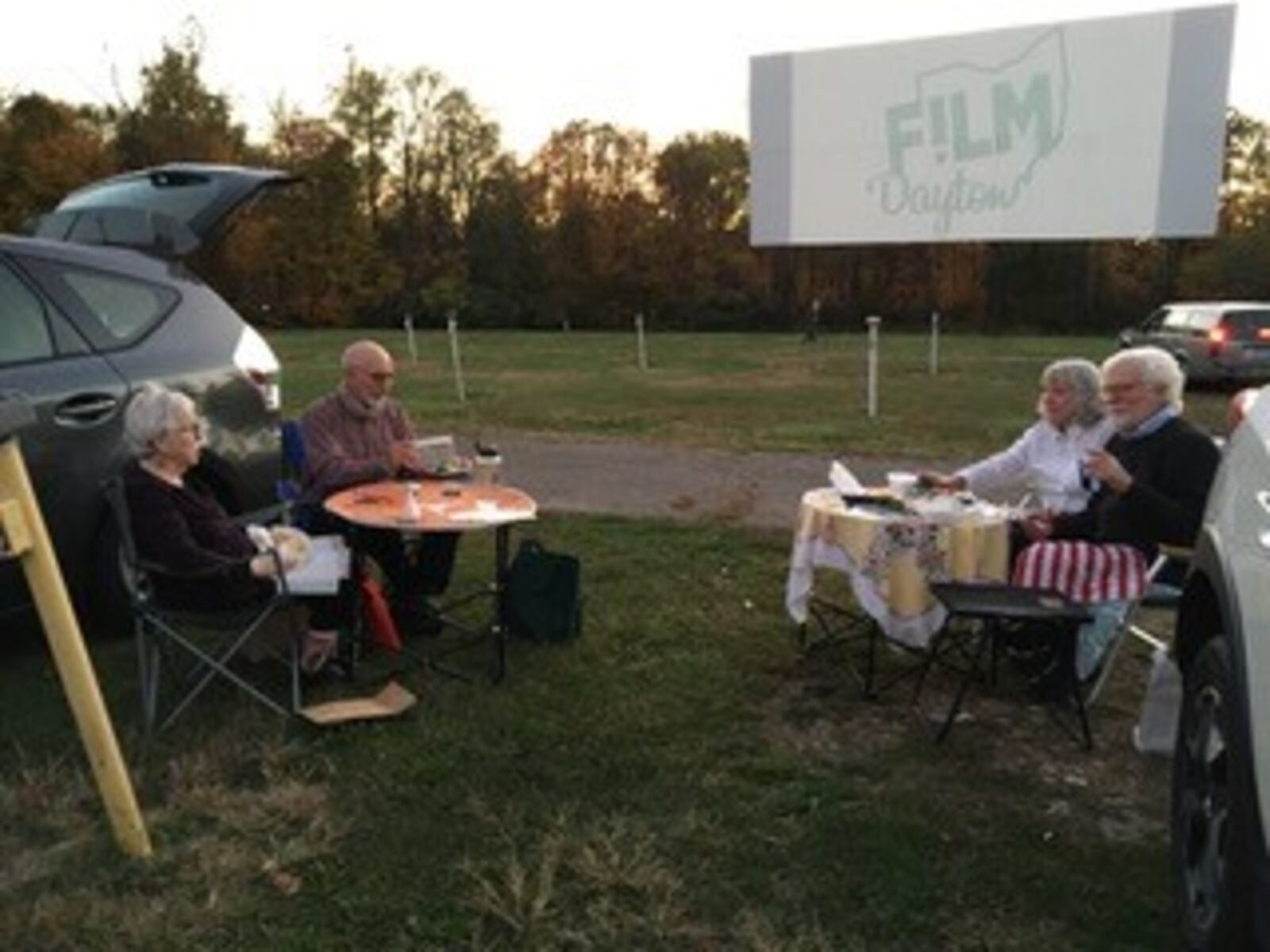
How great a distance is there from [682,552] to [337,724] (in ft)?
9.57

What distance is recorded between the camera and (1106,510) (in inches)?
179

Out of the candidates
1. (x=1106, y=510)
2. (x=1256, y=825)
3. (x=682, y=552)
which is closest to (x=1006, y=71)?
(x=682, y=552)

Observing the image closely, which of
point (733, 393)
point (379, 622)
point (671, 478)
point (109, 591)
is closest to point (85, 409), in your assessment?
point (109, 591)

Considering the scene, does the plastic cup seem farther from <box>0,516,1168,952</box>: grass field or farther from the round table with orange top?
the round table with orange top

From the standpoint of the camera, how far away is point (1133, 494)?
430 cm

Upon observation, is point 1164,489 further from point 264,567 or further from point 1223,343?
point 1223,343

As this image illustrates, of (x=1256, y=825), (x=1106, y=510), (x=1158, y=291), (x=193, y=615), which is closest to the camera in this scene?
(x=1256, y=825)

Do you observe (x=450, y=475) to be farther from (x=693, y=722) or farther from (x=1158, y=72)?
(x=1158, y=72)

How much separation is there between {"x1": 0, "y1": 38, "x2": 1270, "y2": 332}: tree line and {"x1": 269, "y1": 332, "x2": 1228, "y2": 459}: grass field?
641 inches

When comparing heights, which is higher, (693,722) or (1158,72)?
(1158,72)

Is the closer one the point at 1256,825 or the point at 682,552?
the point at 1256,825

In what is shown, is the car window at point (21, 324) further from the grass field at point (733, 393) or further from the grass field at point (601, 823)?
the grass field at point (733, 393)

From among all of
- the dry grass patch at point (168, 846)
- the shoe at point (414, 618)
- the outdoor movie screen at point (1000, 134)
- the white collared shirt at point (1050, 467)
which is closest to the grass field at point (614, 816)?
the dry grass patch at point (168, 846)

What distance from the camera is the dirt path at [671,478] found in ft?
26.6
